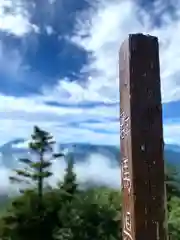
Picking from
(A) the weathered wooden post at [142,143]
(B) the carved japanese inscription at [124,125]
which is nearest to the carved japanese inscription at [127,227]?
(A) the weathered wooden post at [142,143]

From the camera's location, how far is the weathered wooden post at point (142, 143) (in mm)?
966

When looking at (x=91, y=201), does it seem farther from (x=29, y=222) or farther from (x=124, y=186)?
(x=124, y=186)

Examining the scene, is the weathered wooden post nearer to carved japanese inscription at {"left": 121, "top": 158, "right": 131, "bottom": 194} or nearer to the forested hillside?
carved japanese inscription at {"left": 121, "top": 158, "right": 131, "bottom": 194}

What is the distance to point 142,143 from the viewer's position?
99cm

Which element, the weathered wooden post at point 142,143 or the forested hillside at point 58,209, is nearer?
the weathered wooden post at point 142,143

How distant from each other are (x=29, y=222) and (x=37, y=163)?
133 cm

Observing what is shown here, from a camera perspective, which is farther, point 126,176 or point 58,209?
point 58,209

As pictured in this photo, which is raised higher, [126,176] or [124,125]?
[124,125]

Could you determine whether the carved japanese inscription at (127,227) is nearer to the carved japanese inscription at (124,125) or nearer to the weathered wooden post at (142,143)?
the weathered wooden post at (142,143)

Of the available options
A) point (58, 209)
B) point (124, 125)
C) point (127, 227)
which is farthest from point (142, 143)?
point (58, 209)

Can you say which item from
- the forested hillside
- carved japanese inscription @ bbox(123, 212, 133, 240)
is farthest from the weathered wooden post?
the forested hillside

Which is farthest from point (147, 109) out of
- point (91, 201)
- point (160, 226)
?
point (91, 201)

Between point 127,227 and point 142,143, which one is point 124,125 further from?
point 127,227

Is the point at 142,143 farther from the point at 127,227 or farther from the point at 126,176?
the point at 127,227
